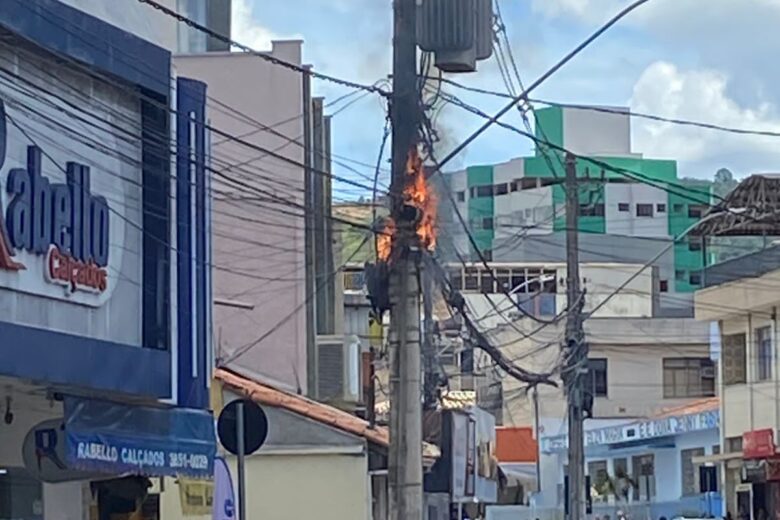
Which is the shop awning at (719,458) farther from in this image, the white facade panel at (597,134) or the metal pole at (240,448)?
the white facade panel at (597,134)

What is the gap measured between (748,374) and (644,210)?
180ft

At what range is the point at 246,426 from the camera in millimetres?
15414

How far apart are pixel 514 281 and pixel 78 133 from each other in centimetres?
6168

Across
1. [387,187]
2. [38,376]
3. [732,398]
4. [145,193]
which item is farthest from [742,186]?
[38,376]

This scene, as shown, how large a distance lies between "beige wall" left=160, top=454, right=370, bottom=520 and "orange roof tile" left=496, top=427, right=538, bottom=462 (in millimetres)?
33249

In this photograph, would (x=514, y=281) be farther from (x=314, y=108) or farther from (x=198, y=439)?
(x=198, y=439)

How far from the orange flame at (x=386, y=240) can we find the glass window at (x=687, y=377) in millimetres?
46901

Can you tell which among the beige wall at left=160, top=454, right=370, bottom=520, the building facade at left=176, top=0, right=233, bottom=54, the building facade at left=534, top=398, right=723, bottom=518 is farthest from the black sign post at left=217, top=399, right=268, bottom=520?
the building facade at left=534, top=398, right=723, bottom=518

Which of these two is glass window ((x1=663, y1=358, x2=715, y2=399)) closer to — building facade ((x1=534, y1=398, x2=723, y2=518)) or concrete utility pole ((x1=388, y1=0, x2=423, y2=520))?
building facade ((x1=534, y1=398, x2=723, y2=518))

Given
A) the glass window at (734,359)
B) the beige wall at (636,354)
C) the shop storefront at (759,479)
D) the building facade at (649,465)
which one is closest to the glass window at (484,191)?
the beige wall at (636,354)

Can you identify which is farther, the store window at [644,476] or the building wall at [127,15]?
the store window at [644,476]

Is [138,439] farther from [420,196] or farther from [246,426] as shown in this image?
[420,196]

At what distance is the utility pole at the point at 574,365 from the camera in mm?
31956

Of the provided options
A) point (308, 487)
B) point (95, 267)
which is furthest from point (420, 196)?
point (308, 487)
